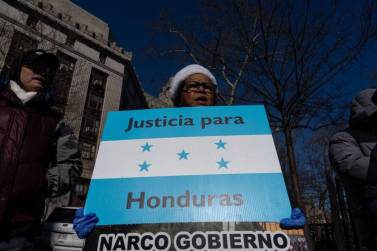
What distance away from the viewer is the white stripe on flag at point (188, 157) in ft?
4.50

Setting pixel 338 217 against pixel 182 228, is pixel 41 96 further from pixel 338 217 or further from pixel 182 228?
pixel 338 217

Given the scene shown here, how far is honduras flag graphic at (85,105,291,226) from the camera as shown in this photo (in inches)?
48.6

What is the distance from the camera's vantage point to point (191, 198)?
1.27 m

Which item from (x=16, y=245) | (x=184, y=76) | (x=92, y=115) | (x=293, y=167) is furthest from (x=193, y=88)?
(x=92, y=115)

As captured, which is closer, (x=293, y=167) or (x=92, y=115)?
(x=293, y=167)

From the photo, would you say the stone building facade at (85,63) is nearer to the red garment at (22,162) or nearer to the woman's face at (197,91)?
the woman's face at (197,91)

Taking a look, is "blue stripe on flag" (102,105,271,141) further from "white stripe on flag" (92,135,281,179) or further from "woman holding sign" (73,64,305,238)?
"woman holding sign" (73,64,305,238)

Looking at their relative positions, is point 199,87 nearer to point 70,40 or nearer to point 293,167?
point 293,167

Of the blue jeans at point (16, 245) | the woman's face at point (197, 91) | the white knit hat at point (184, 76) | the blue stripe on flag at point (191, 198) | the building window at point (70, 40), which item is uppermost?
the building window at point (70, 40)

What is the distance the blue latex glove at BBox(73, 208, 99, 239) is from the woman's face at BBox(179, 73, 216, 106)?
1192 mm

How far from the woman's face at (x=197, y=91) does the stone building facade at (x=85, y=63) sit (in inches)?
629

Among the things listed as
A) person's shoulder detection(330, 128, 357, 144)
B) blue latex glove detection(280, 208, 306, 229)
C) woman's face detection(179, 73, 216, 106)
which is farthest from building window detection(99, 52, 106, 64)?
blue latex glove detection(280, 208, 306, 229)

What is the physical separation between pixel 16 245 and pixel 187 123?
3.45ft

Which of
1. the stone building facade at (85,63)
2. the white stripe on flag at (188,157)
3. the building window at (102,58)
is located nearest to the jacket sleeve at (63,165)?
the white stripe on flag at (188,157)
